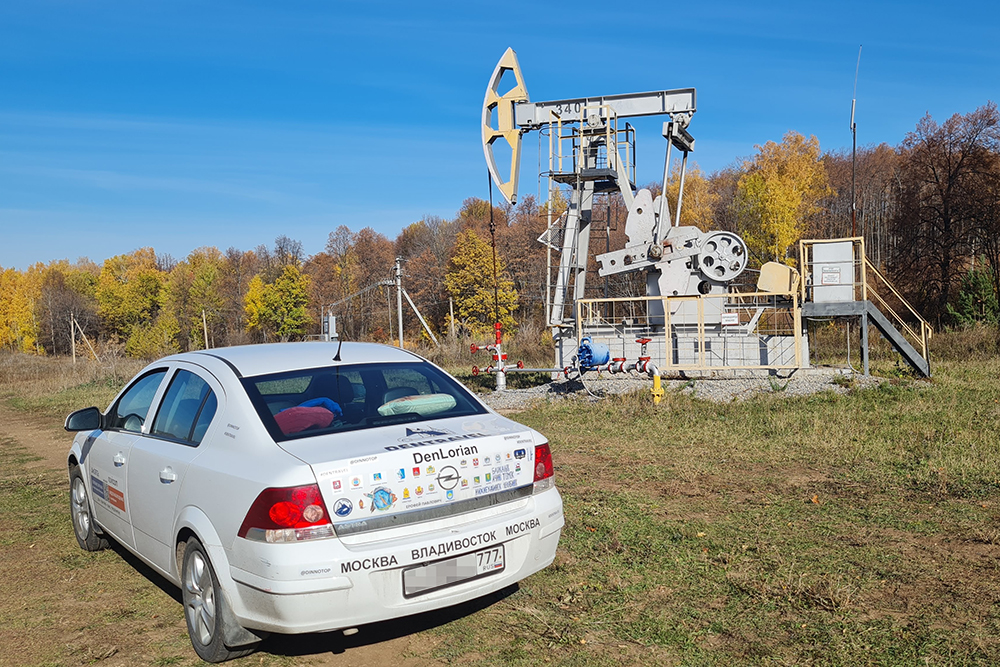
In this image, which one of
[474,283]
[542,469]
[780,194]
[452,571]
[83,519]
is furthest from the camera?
[474,283]

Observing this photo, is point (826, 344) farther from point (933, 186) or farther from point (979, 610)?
point (979, 610)

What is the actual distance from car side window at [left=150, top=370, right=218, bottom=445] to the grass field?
1166 millimetres

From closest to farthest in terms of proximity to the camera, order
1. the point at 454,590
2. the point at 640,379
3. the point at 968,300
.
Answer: the point at 454,590 → the point at 640,379 → the point at 968,300

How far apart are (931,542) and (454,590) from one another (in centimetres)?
369

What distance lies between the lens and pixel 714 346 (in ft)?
57.1

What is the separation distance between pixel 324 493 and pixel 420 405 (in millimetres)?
1085

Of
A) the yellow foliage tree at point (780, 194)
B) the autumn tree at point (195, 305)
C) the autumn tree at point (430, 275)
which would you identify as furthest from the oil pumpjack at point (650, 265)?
the autumn tree at point (195, 305)

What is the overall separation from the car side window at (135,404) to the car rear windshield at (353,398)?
1128 mm

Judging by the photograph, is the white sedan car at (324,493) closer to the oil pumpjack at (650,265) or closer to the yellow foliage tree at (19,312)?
the oil pumpjack at (650,265)

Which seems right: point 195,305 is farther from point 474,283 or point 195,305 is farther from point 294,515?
point 294,515

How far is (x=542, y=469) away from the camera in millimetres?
4266

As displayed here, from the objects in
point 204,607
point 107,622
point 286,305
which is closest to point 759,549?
point 204,607

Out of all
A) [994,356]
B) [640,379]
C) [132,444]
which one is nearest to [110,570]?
[132,444]

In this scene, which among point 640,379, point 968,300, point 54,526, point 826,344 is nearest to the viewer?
point 54,526
